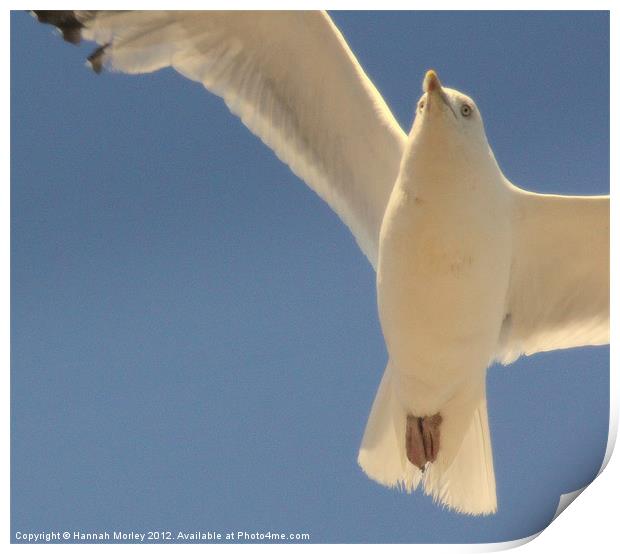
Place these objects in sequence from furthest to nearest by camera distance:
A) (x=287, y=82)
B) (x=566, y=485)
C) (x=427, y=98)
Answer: (x=287, y=82) < (x=566, y=485) < (x=427, y=98)

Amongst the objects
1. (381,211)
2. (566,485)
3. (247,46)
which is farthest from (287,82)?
(566,485)

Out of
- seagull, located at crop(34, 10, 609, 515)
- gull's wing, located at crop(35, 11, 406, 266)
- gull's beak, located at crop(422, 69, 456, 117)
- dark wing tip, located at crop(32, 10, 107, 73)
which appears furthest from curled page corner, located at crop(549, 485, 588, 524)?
dark wing tip, located at crop(32, 10, 107, 73)

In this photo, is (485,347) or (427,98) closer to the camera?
(427,98)

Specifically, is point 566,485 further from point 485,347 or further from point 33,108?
point 33,108

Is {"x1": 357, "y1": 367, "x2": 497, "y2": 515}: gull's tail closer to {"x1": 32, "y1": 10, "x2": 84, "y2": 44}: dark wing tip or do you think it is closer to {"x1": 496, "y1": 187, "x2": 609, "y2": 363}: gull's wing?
{"x1": 496, "y1": 187, "x2": 609, "y2": 363}: gull's wing

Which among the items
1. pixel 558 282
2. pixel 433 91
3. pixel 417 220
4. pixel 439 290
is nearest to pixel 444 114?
pixel 433 91
